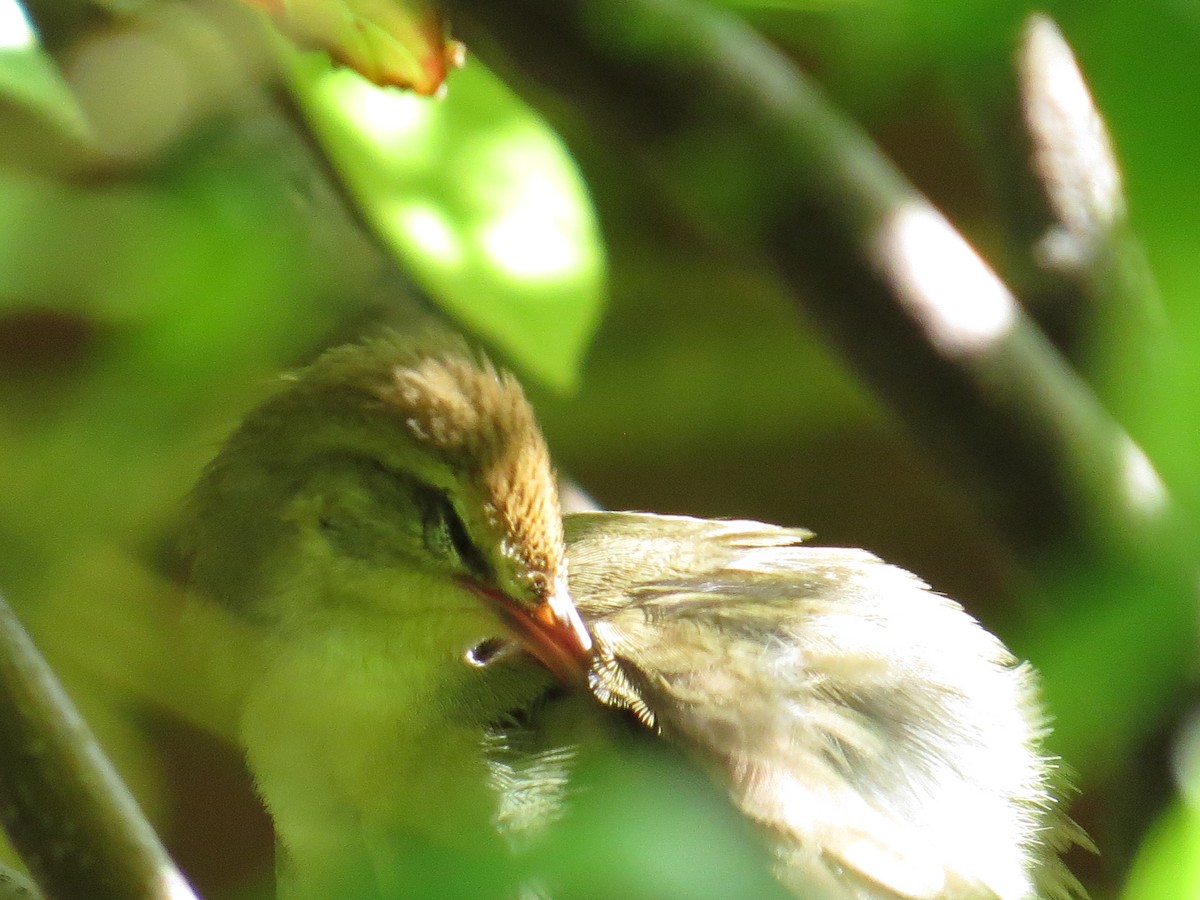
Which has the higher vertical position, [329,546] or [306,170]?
[306,170]

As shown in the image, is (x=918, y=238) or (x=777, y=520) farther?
(x=777, y=520)

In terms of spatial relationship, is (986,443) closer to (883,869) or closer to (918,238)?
(918,238)

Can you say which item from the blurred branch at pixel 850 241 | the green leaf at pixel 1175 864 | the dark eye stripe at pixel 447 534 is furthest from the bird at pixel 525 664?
the green leaf at pixel 1175 864

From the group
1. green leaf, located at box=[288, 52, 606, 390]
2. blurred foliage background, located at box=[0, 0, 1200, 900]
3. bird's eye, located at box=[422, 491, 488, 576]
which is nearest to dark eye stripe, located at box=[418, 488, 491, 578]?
bird's eye, located at box=[422, 491, 488, 576]

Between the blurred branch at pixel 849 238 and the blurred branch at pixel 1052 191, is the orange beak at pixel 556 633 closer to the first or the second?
the blurred branch at pixel 849 238

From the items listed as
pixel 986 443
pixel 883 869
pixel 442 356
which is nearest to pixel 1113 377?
pixel 883 869

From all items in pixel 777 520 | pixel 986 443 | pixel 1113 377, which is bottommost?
pixel 777 520

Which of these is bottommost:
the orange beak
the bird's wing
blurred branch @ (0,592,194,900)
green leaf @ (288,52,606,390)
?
blurred branch @ (0,592,194,900)

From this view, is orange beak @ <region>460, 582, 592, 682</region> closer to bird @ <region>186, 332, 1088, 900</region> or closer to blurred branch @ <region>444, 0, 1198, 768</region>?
bird @ <region>186, 332, 1088, 900</region>
